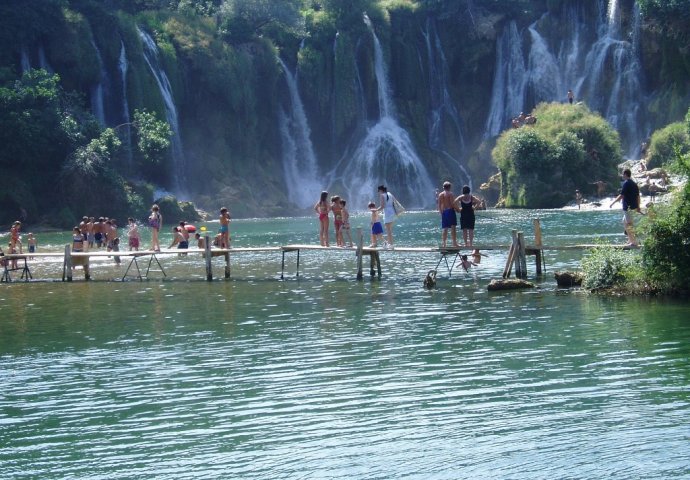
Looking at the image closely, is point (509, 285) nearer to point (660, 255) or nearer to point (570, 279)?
point (570, 279)

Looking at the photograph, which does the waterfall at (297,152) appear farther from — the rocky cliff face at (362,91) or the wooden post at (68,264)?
the wooden post at (68,264)

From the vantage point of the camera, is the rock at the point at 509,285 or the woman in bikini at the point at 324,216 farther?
the woman in bikini at the point at 324,216

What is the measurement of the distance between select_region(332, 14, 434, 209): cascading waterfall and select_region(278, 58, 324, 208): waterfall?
194 centimetres

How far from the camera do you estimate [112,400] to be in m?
16.1

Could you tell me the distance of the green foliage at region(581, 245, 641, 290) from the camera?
990 inches

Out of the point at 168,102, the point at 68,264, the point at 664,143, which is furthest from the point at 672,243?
the point at 168,102

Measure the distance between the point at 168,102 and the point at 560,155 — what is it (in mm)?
27086

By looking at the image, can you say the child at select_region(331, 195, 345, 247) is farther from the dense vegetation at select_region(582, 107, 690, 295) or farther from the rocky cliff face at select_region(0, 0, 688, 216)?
the rocky cliff face at select_region(0, 0, 688, 216)

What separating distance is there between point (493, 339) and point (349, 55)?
6523cm

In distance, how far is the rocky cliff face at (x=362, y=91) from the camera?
75375mm

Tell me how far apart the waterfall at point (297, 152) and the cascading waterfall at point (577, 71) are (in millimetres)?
13724

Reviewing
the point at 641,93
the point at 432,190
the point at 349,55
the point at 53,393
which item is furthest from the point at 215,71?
the point at 53,393

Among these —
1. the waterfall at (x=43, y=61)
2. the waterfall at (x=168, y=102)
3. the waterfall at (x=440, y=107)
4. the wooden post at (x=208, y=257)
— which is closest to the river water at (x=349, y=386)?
the wooden post at (x=208, y=257)

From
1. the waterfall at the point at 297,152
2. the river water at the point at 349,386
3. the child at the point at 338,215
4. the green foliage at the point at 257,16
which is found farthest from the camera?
the waterfall at the point at 297,152
